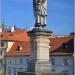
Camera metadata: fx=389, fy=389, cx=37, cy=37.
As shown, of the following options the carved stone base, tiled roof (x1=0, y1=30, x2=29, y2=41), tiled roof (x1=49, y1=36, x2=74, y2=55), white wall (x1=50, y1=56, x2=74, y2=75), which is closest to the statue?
the carved stone base

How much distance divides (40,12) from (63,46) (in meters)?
11.8

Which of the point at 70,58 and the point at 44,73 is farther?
the point at 70,58

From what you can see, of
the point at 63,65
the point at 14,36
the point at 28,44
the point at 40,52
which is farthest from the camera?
the point at 14,36

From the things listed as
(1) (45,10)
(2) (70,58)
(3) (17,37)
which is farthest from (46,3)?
(3) (17,37)

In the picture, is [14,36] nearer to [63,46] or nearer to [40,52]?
[63,46]

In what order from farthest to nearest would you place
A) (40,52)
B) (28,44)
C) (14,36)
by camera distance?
(14,36)
(28,44)
(40,52)

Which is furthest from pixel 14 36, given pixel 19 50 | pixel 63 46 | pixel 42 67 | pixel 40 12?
pixel 42 67

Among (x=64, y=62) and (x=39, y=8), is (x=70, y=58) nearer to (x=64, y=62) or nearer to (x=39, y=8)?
(x=64, y=62)

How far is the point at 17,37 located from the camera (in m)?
24.5

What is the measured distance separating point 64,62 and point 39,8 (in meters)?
11.4

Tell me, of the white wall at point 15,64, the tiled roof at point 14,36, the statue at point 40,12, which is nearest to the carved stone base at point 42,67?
the statue at point 40,12

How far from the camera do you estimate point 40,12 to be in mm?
8867

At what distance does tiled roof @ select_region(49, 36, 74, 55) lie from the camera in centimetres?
2009

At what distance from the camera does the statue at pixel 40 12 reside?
8859mm
